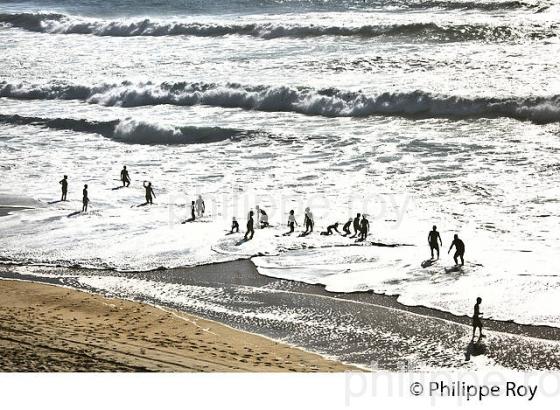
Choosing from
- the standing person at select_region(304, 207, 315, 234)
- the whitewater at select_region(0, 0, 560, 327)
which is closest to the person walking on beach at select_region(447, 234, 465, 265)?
the whitewater at select_region(0, 0, 560, 327)

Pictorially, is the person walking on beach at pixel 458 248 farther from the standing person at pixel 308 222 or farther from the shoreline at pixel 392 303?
the standing person at pixel 308 222

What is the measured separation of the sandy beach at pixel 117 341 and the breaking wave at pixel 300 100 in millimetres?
16768

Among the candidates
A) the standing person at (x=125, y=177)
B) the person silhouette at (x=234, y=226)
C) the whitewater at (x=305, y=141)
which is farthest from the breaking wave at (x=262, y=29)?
the person silhouette at (x=234, y=226)

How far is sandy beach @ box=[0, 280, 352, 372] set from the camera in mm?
13875

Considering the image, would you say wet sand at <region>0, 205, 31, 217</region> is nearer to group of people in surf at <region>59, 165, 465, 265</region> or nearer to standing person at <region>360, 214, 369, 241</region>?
group of people in surf at <region>59, 165, 465, 265</region>

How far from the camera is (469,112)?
1262 inches

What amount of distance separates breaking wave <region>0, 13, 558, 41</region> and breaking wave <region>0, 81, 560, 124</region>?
29.3 feet

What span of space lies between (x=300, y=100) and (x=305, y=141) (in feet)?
16.5

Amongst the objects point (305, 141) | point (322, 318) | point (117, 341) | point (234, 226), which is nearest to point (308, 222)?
point (234, 226)

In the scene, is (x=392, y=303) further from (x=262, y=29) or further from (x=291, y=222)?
(x=262, y=29)

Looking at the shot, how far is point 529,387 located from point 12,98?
32.3 metres

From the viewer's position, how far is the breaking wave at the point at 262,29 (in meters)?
41.5

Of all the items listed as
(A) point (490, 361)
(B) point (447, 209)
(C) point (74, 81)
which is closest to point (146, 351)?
(A) point (490, 361)

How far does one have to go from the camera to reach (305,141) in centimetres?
3044
